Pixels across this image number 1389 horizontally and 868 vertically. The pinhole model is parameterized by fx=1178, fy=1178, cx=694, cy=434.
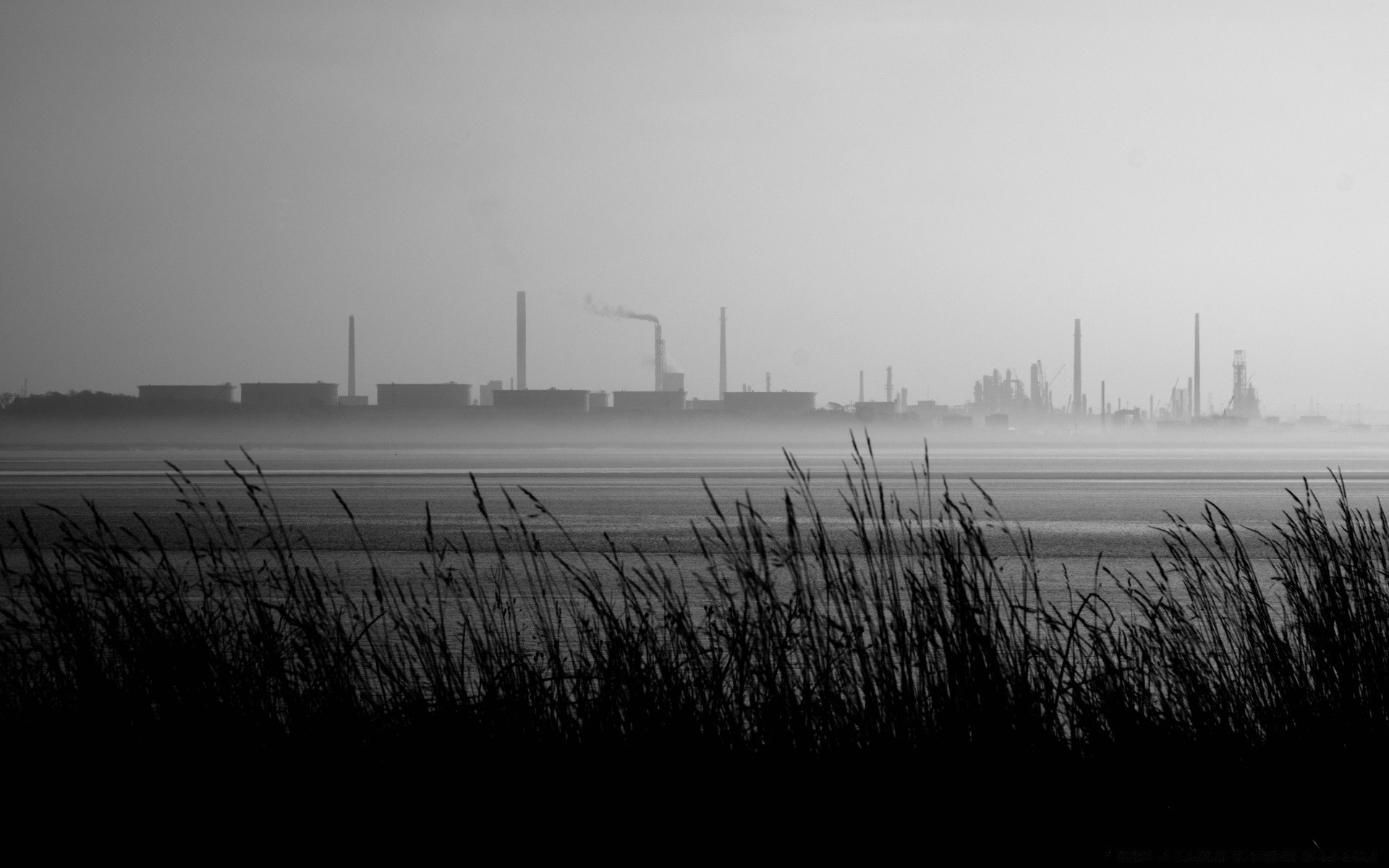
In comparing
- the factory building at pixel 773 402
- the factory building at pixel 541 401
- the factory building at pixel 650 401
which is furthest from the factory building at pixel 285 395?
the factory building at pixel 773 402

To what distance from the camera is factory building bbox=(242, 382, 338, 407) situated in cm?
10619

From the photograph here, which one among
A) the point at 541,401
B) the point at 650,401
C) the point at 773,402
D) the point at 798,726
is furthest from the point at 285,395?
the point at 798,726

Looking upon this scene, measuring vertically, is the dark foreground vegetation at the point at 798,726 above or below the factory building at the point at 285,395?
below

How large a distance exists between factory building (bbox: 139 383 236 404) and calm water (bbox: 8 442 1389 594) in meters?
54.9

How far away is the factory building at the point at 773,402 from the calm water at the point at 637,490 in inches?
2292

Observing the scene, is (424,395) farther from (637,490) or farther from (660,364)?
(637,490)

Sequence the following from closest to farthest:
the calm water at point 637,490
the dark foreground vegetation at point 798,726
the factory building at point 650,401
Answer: the dark foreground vegetation at point 798,726, the calm water at point 637,490, the factory building at point 650,401

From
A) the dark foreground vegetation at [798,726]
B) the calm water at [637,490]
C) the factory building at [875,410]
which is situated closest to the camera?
the dark foreground vegetation at [798,726]

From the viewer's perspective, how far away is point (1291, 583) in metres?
5.91

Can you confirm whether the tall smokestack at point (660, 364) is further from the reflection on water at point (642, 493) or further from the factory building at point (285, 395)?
the reflection on water at point (642, 493)

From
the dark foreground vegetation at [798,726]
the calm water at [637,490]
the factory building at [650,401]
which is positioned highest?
the factory building at [650,401]

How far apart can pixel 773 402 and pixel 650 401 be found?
11816 millimetres

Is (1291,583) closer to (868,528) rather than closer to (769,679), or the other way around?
(769,679)

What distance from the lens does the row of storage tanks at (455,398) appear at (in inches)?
4213
